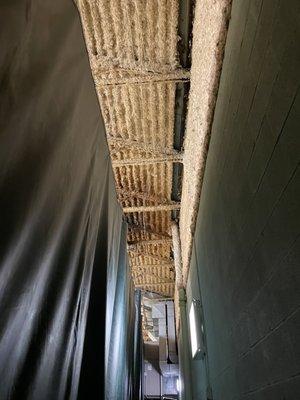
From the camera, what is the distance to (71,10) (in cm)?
133

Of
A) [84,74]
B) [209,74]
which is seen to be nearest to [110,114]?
[209,74]

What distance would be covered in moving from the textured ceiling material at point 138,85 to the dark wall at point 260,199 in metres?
1.45

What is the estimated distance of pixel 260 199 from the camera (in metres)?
1.38

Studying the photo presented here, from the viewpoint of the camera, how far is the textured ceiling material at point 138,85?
9.96ft

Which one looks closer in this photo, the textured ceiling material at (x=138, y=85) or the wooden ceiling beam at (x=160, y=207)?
the textured ceiling material at (x=138, y=85)

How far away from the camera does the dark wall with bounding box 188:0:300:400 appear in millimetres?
1070

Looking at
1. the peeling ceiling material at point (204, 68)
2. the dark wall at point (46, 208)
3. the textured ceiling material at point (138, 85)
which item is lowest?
the dark wall at point (46, 208)

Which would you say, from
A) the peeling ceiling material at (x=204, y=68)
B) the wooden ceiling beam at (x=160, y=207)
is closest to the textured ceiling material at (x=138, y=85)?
the wooden ceiling beam at (x=160, y=207)

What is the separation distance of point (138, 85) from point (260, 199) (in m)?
2.84

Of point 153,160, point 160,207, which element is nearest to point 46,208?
point 153,160

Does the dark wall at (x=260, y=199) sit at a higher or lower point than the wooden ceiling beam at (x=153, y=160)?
lower

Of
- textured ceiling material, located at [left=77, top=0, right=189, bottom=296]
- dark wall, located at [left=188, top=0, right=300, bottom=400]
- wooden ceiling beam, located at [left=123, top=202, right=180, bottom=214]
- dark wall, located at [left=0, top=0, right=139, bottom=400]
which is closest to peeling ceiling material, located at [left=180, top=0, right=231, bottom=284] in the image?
dark wall, located at [left=188, top=0, right=300, bottom=400]

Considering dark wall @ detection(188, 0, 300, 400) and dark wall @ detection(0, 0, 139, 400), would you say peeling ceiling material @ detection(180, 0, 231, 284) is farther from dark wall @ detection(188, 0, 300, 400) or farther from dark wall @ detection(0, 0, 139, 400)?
dark wall @ detection(0, 0, 139, 400)

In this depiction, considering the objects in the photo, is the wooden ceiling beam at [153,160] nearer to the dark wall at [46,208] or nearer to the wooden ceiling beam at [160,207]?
the wooden ceiling beam at [160,207]
